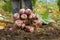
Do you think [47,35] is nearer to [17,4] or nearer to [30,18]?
[30,18]

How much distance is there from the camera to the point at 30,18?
143 inches

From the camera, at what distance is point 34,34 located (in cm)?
347

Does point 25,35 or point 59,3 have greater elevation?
point 59,3

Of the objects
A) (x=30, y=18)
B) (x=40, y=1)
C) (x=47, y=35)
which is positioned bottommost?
(x=47, y=35)

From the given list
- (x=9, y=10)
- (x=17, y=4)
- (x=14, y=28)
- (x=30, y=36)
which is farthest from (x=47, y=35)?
(x=9, y=10)

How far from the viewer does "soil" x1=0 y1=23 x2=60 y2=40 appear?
130 inches

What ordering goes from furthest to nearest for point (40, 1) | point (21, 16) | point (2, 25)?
point (40, 1)
point (2, 25)
point (21, 16)

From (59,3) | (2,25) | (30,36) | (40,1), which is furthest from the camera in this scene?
(40,1)

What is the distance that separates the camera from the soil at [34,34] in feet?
10.9

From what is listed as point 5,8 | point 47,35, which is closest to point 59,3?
point 5,8

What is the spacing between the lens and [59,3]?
5.05 m

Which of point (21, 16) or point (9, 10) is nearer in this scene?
point (21, 16)

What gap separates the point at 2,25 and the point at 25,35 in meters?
0.74

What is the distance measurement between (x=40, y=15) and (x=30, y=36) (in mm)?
857
